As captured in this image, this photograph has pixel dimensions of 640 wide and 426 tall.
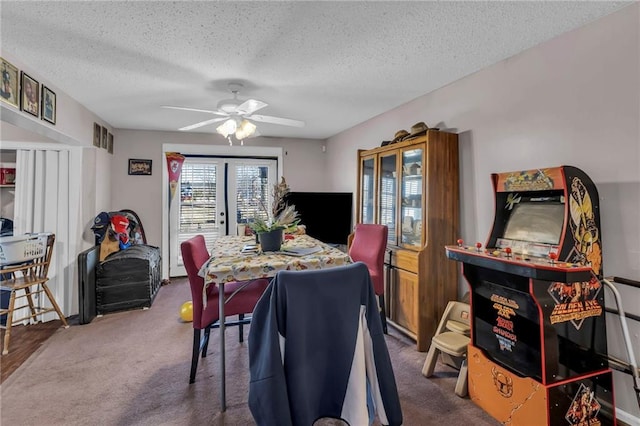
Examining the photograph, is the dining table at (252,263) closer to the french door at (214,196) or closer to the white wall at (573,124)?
the white wall at (573,124)

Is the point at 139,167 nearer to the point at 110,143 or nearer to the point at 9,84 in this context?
the point at 110,143

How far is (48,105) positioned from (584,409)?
14.7 ft

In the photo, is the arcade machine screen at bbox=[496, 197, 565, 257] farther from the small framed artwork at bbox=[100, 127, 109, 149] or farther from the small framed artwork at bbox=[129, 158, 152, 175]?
the small framed artwork at bbox=[129, 158, 152, 175]

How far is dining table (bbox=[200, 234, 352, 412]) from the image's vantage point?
1868mm

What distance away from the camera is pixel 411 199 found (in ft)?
10.3

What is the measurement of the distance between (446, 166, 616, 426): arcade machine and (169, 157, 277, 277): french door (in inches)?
154

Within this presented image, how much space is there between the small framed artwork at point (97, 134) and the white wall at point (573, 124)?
411cm

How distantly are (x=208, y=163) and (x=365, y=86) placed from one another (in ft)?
11.0

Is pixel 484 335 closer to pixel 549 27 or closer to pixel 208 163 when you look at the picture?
pixel 549 27

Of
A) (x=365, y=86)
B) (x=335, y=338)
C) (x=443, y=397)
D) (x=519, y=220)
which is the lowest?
(x=443, y=397)

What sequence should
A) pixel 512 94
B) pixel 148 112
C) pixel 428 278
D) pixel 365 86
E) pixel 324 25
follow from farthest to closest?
1. pixel 148 112
2. pixel 365 86
3. pixel 428 278
4. pixel 512 94
5. pixel 324 25

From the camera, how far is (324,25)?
196 centimetres

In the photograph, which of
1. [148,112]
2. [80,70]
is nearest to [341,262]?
[80,70]

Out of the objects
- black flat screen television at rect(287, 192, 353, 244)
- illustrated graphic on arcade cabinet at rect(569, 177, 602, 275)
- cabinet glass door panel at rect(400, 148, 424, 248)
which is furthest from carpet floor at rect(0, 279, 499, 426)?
black flat screen television at rect(287, 192, 353, 244)
